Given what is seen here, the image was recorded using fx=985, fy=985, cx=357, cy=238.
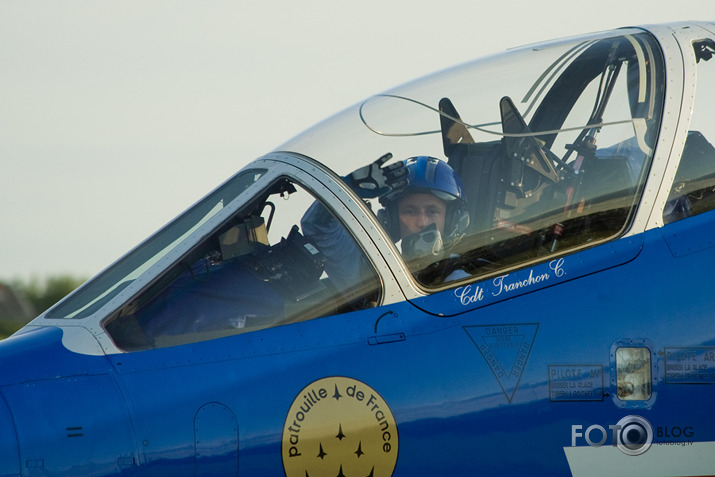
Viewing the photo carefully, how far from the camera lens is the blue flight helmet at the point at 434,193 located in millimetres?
4926

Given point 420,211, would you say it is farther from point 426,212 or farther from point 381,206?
point 381,206

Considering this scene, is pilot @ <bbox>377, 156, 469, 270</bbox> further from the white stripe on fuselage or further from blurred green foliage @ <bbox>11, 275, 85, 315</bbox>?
blurred green foliage @ <bbox>11, 275, 85, 315</bbox>

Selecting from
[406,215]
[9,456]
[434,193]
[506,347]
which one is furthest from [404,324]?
[9,456]

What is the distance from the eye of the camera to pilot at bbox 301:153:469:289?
4789 mm

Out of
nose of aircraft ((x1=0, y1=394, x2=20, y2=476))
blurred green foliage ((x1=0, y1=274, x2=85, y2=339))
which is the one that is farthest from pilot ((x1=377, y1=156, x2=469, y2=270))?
blurred green foliage ((x1=0, y1=274, x2=85, y2=339))

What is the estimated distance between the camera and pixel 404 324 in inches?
180

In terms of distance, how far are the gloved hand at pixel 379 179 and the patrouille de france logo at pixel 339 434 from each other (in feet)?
3.43

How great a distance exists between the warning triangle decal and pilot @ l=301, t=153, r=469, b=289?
0.35 m

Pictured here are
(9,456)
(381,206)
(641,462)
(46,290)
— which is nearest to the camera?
(9,456)

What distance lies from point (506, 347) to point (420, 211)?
36.3 inches

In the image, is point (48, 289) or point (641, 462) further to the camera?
point (48, 289)

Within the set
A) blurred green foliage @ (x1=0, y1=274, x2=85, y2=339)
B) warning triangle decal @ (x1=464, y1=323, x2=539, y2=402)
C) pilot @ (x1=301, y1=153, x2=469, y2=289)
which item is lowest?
warning triangle decal @ (x1=464, y1=323, x2=539, y2=402)

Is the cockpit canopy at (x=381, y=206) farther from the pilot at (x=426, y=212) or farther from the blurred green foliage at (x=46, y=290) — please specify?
the blurred green foliage at (x=46, y=290)

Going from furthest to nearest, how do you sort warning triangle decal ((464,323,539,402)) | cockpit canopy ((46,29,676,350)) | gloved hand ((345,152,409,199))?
gloved hand ((345,152,409,199)) < cockpit canopy ((46,29,676,350)) < warning triangle decal ((464,323,539,402))
